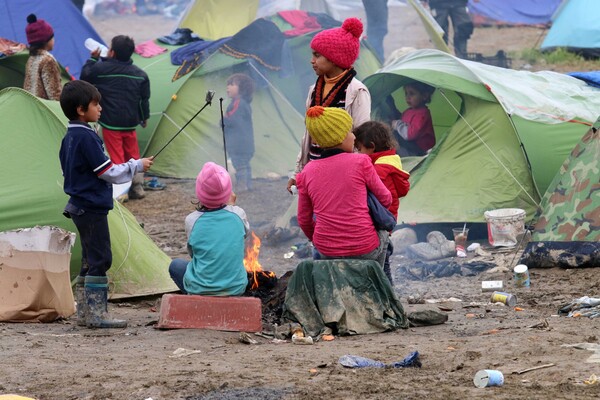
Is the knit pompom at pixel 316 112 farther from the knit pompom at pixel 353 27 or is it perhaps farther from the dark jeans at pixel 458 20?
the dark jeans at pixel 458 20

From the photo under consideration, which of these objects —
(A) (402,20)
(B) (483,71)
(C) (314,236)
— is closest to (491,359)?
(C) (314,236)

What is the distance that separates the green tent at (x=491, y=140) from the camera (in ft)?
32.6

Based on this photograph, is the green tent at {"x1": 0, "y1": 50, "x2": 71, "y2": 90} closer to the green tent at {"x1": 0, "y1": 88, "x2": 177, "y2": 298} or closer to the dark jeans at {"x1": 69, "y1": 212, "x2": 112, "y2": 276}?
the green tent at {"x1": 0, "y1": 88, "x2": 177, "y2": 298}

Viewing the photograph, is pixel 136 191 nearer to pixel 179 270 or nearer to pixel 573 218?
pixel 179 270

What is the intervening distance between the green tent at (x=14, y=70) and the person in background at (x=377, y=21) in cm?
531

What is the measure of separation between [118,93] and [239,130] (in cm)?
164

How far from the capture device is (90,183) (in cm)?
670

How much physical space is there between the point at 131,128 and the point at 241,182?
150cm

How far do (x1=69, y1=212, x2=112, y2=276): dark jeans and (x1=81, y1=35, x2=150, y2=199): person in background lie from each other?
5146mm

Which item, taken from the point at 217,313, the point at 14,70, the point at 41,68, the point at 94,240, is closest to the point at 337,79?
the point at 217,313

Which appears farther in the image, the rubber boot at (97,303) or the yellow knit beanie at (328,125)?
the rubber boot at (97,303)

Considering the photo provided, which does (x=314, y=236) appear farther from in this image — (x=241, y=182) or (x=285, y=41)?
(x=285, y=41)

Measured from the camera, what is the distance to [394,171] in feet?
22.7

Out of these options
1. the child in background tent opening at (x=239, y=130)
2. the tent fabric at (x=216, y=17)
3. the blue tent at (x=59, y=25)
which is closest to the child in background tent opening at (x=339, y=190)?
the child in background tent opening at (x=239, y=130)
